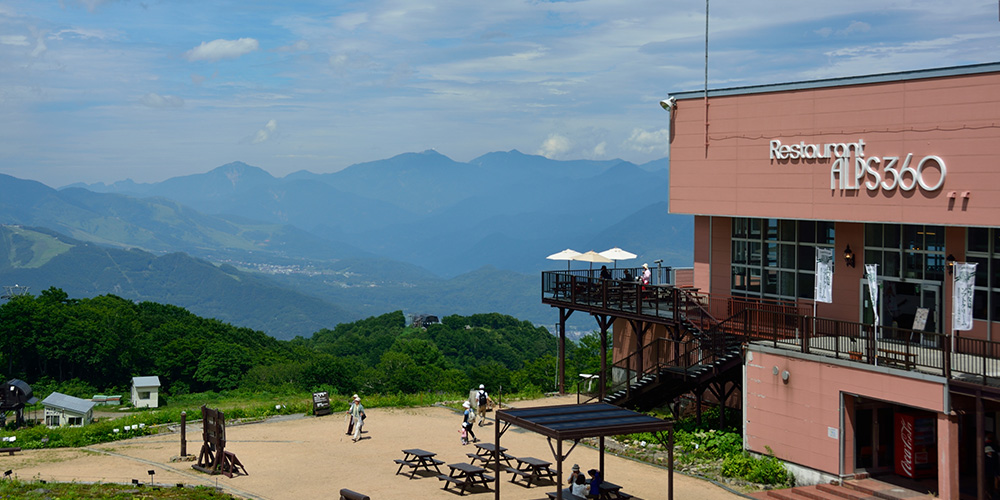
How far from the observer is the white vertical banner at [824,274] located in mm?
22359

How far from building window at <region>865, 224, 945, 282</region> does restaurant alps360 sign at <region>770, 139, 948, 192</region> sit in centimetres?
138

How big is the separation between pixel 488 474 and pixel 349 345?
3067 inches

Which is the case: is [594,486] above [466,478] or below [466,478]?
above

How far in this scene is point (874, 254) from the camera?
77.3 ft

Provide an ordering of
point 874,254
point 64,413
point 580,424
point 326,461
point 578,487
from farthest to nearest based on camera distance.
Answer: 1. point 64,413
2. point 326,461
3. point 874,254
4. point 578,487
5. point 580,424

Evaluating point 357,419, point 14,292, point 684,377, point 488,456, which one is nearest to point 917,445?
point 684,377

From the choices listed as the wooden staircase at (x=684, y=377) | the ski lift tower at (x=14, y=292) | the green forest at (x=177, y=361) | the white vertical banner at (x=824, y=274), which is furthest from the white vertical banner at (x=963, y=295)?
the ski lift tower at (x=14, y=292)

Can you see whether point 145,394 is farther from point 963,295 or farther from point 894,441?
point 963,295

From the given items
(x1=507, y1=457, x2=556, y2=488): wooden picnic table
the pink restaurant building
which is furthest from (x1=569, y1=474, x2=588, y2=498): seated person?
the pink restaurant building

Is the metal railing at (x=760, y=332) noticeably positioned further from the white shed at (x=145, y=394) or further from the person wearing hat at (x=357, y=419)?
the white shed at (x=145, y=394)

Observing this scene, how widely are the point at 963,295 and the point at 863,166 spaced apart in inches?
174

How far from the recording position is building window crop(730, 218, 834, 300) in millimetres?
25250

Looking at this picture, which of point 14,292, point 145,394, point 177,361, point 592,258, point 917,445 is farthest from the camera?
point 14,292

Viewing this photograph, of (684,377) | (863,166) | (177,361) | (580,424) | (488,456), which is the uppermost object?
(863,166)
